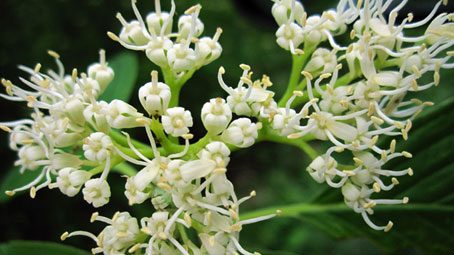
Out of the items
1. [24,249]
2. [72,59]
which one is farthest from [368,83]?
[72,59]

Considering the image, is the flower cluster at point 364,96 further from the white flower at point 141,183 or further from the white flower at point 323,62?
the white flower at point 141,183

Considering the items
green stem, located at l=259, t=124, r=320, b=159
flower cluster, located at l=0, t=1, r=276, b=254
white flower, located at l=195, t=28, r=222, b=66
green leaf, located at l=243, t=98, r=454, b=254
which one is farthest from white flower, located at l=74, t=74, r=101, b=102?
green leaf, located at l=243, t=98, r=454, b=254

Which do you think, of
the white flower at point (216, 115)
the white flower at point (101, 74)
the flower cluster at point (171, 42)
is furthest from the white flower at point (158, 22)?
the white flower at point (216, 115)

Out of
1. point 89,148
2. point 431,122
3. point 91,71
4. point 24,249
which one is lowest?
point 24,249

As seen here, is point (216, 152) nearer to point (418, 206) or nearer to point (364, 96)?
point (364, 96)

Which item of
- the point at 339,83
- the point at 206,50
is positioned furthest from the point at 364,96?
the point at 206,50

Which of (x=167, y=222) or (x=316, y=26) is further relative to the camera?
(x=316, y=26)

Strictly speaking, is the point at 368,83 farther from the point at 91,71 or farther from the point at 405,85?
the point at 91,71
